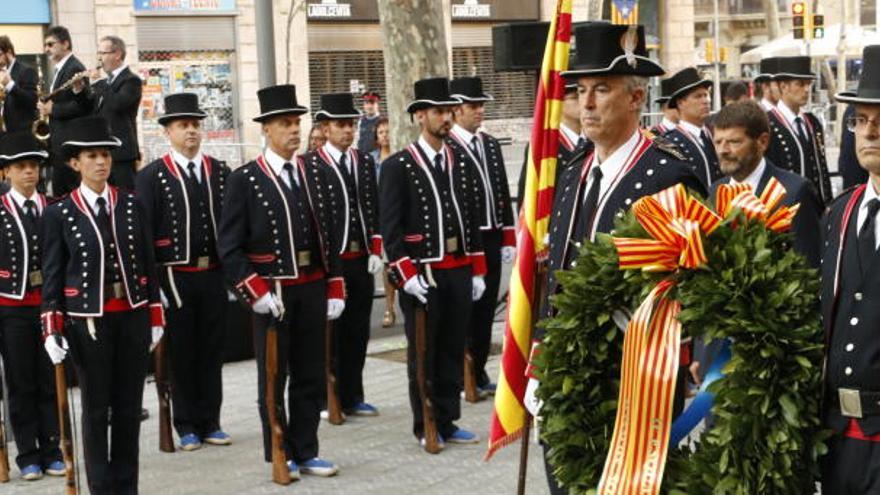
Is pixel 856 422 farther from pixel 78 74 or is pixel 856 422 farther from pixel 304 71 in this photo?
pixel 304 71

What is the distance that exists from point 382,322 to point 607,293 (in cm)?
976

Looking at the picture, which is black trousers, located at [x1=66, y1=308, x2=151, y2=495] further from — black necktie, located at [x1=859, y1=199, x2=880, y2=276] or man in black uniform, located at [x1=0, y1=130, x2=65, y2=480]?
black necktie, located at [x1=859, y1=199, x2=880, y2=276]

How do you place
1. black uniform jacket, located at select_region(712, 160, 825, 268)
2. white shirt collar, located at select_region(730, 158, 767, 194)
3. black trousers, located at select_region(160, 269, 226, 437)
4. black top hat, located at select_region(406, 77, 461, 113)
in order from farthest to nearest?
black trousers, located at select_region(160, 269, 226, 437), black top hat, located at select_region(406, 77, 461, 113), white shirt collar, located at select_region(730, 158, 767, 194), black uniform jacket, located at select_region(712, 160, 825, 268)

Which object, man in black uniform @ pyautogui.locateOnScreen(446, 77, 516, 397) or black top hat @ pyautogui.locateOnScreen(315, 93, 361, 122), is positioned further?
man in black uniform @ pyautogui.locateOnScreen(446, 77, 516, 397)

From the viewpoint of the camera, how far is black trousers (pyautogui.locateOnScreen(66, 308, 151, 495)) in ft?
27.1

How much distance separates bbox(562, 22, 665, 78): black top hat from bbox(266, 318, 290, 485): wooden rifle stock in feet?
11.9

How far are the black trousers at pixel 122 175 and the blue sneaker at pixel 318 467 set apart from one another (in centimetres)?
516

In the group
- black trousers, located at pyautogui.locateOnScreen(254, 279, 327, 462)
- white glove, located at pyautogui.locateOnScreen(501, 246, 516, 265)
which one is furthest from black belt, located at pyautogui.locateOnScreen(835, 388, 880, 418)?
white glove, located at pyautogui.locateOnScreen(501, 246, 516, 265)

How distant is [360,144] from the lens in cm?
2139

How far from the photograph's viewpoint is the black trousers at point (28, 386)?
9.57m

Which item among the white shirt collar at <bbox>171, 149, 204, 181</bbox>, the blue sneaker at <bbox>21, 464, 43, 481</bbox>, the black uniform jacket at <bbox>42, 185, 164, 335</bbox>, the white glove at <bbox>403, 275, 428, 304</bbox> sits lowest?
the blue sneaker at <bbox>21, 464, 43, 481</bbox>

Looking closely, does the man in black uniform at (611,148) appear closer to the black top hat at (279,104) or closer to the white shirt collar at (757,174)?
the white shirt collar at (757,174)

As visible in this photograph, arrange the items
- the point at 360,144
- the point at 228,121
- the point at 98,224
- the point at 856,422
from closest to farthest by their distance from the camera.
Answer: the point at 856,422
the point at 98,224
the point at 360,144
the point at 228,121

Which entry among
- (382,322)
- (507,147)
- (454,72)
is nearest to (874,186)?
(382,322)
